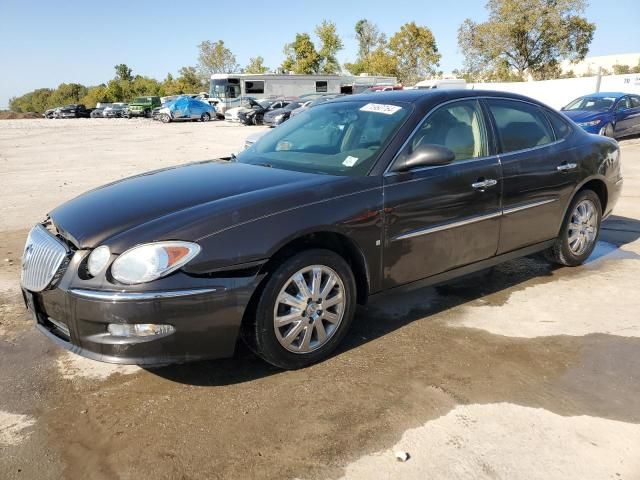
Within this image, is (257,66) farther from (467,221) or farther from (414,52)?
(467,221)

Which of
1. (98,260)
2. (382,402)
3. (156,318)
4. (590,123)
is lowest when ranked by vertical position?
(382,402)

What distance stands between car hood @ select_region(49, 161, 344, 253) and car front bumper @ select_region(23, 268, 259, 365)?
10.9 inches

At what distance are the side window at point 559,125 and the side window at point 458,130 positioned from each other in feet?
3.22

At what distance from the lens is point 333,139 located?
3.97m

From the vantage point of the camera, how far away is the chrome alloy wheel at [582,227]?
4895 millimetres

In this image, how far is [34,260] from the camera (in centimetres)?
313

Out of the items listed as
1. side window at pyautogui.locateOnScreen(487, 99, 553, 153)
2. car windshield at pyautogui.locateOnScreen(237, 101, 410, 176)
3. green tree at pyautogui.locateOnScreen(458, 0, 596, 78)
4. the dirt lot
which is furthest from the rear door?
green tree at pyautogui.locateOnScreen(458, 0, 596, 78)

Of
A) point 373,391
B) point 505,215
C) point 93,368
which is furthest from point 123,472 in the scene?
point 505,215

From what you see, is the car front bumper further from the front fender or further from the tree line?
the tree line

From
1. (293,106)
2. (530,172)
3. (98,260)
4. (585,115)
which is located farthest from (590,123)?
(293,106)

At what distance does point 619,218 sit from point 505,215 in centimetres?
375

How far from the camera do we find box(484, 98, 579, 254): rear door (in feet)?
13.7

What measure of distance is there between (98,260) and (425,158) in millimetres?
2021

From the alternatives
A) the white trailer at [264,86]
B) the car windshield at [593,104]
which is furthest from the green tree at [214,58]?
the car windshield at [593,104]
